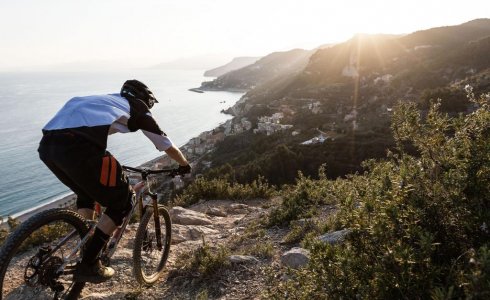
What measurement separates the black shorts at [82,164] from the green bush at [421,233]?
6.35ft

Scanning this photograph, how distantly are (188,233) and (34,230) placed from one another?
4479 mm

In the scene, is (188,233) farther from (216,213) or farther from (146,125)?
(146,125)

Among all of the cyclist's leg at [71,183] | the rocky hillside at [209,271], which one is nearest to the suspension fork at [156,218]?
the rocky hillside at [209,271]

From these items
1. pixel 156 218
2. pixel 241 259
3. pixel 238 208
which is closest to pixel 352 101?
pixel 238 208

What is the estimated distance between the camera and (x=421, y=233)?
2.47 metres

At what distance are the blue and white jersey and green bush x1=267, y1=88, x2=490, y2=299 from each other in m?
2.14

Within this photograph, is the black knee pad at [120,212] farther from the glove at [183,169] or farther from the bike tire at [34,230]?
the glove at [183,169]

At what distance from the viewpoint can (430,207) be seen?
2945 millimetres

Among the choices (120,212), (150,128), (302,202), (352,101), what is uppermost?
(150,128)

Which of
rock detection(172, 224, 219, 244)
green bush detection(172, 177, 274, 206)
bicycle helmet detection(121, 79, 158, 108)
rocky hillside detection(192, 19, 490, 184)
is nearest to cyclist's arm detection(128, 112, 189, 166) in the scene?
bicycle helmet detection(121, 79, 158, 108)

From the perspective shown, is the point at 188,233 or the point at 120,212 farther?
the point at 188,233

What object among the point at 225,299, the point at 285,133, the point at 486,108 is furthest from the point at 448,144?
the point at 285,133

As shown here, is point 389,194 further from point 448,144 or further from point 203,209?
point 203,209

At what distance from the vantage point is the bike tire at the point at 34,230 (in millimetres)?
3232
